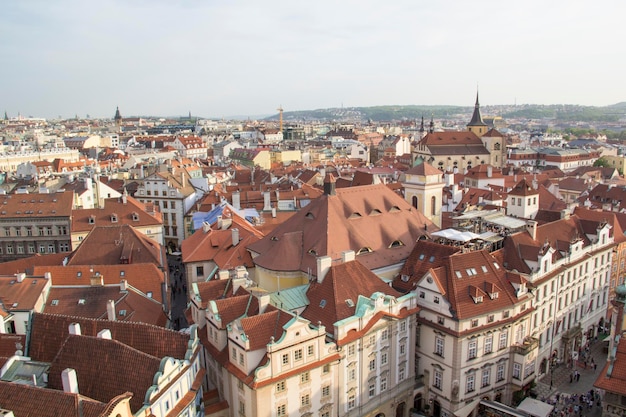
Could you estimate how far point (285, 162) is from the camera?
174 meters

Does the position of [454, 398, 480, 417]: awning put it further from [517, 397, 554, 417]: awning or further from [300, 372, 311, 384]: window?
[300, 372, 311, 384]: window

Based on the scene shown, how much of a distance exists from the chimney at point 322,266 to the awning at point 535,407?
18.9 meters

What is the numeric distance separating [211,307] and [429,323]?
1790 cm

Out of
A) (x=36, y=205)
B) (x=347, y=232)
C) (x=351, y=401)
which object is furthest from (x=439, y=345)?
(x=36, y=205)

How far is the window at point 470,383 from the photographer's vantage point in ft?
140

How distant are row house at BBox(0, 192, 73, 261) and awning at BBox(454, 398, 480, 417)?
183 feet

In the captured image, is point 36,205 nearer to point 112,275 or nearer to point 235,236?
point 112,275

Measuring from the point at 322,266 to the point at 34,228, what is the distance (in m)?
50.7

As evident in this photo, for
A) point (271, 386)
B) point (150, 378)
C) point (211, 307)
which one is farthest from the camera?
point (211, 307)

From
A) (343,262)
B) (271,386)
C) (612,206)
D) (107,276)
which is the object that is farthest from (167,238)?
(612,206)

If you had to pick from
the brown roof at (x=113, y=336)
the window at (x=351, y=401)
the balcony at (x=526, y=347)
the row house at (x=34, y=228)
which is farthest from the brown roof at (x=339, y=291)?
the row house at (x=34, y=228)

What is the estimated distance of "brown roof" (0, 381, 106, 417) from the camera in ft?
80.3

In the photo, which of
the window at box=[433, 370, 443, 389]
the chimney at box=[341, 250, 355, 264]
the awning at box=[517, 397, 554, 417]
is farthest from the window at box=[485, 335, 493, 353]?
the chimney at box=[341, 250, 355, 264]

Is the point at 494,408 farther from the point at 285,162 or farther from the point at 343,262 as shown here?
the point at 285,162
